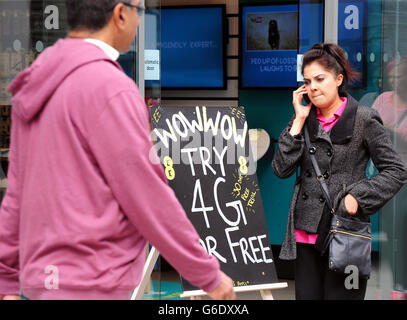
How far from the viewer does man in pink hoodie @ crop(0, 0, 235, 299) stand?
1.53 meters

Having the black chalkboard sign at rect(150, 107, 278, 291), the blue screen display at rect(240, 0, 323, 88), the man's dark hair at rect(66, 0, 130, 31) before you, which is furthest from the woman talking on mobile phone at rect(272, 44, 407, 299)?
the blue screen display at rect(240, 0, 323, 88)

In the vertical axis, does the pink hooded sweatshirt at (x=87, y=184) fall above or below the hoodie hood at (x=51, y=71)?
below

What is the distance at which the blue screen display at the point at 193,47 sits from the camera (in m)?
6.05

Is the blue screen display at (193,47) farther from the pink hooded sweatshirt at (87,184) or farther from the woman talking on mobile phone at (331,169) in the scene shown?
the pink hooded sweatshirt at (87,184)

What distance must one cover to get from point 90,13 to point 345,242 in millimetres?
1582

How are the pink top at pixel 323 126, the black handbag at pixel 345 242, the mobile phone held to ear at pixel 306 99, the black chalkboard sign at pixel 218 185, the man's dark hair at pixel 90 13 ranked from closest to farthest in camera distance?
the man's dark hair at pixel 90 13
the black handbag at pixel 345 242
the pink top at pixel 323 126
the mobile phone held to ear at pixel 306 99
the black chalkboard sign at pixel 218 185

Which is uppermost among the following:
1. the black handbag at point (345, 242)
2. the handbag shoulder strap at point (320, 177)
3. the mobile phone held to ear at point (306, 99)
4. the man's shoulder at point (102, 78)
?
the man's shoulder at point (102, 78)

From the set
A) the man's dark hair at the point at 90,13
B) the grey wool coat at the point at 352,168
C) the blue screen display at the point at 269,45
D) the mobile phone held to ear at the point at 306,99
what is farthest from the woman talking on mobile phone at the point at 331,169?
the blue screen display at the point at 269,45

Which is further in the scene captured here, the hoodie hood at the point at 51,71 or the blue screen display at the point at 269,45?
the blue screen display at the point at 269,45

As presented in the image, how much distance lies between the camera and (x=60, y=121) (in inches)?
61.0

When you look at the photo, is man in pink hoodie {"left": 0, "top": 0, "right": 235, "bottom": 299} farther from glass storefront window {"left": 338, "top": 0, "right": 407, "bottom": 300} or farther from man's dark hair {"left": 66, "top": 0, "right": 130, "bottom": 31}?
glass storefront window {"left": 338, "top": 0, "right": 407, "bottom": 300}

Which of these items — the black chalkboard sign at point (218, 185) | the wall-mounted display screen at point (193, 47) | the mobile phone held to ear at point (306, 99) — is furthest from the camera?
the wall-mounted display screen at point (193, 47)

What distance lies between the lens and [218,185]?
341 centimetres

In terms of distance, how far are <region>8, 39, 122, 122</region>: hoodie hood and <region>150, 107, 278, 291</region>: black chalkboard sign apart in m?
1.74
